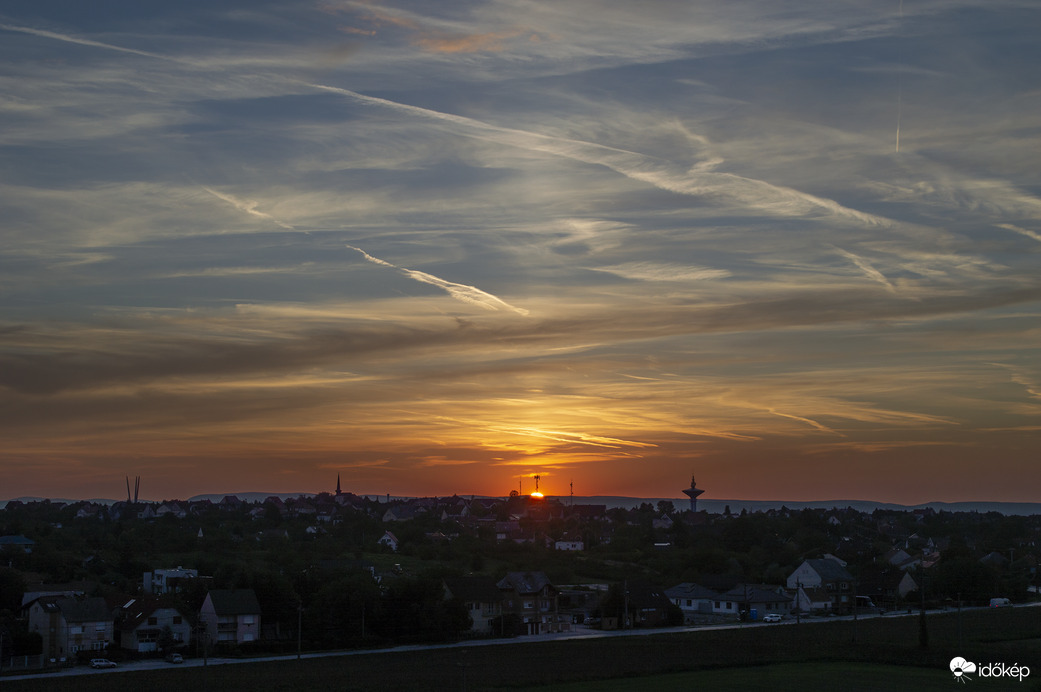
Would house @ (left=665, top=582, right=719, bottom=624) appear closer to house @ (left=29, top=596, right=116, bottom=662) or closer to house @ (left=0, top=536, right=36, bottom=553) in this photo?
house @ (left=29, top=596, right=116, bottom=662)

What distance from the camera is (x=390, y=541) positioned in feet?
397

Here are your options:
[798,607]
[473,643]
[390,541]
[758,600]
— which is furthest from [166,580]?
[390,541]

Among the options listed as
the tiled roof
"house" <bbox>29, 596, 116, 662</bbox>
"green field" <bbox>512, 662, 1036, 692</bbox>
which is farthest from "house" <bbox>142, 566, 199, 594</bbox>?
"green field" <bbox>512, 662, 1036, 692</bbox>

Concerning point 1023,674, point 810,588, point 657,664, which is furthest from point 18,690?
point 810,588

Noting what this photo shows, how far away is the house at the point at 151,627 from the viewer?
5522 cm

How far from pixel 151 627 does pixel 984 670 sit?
43370mm

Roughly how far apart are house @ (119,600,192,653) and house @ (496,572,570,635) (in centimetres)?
2121

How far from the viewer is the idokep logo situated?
4022 cm

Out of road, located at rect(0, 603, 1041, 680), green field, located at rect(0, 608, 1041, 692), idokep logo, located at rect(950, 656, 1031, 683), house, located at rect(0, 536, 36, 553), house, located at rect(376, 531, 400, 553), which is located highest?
house, located at rect(0, 536, 36, 553)

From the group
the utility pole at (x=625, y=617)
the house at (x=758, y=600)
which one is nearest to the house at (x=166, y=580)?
the utility pole at (x=625, y=617)

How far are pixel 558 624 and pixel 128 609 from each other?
28.2 metres

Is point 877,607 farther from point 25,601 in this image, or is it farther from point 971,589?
point 25,601

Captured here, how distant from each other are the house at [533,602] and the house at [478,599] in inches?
33.0

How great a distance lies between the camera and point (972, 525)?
581ft
